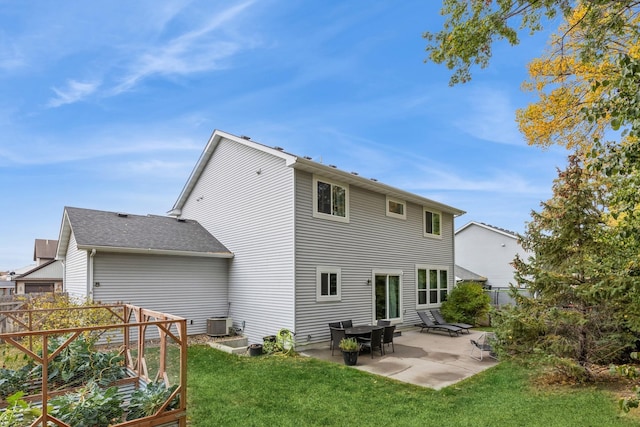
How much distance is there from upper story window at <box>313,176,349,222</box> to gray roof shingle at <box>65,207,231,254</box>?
13.2 feet

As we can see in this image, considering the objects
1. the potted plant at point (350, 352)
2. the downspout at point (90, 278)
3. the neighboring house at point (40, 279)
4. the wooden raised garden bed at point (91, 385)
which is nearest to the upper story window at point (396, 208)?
the potted plant at point (350, 352)

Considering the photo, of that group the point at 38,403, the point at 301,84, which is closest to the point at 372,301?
the point at 301,84

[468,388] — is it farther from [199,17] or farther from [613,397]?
[199,17]

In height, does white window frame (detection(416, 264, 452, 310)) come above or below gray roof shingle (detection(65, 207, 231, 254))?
below

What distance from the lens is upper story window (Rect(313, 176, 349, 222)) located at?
12.0 meters

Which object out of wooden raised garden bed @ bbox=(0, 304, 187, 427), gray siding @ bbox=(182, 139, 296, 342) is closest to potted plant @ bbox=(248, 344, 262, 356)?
gray siding @ bbox=(182, 139, 296, 342)

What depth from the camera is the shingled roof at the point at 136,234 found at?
11.2 m

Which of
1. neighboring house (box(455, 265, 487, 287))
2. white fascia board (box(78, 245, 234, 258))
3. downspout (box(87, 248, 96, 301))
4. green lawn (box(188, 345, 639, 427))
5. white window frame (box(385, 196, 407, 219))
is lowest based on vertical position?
green lawn (box(188, 345, 639, 427))

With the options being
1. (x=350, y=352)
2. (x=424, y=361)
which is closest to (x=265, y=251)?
(x=350, y=352)

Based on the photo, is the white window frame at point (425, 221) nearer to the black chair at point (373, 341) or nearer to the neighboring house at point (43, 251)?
the black chair at point (373, 341)

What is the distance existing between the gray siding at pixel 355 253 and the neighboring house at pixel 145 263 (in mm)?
3672

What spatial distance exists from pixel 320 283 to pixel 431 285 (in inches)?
280

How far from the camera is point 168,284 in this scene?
40.5 feet

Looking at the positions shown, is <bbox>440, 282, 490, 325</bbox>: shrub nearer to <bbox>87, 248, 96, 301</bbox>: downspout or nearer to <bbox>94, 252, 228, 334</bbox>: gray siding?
<bbox>94, 252, 228, 334</bbox>: gray siding
